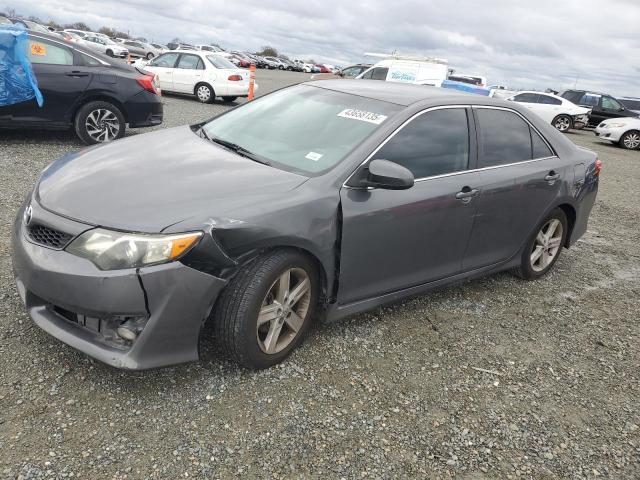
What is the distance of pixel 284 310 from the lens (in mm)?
2807

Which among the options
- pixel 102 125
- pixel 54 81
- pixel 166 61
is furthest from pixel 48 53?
pixel 166 61

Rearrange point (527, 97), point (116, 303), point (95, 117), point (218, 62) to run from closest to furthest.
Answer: point (116, 303)
point (95, 117)
point (218, 62)
point (527, 97)

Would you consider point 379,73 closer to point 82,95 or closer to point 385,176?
point 82,95

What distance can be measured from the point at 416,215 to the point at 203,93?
12.9m

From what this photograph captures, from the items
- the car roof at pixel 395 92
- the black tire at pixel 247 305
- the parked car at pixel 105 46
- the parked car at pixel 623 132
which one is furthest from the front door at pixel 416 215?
the parked car at pixel 105 46

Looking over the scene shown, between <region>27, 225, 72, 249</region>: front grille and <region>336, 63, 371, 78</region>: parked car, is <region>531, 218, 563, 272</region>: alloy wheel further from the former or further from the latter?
<region>336, 63, 371, 78</region>: parked car

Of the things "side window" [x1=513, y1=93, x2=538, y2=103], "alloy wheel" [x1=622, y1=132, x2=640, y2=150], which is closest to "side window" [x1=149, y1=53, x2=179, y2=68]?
"side window" [x1=513, y1=93, x2=538, y2=103]

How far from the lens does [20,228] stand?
271cm

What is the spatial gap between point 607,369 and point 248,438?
243cm

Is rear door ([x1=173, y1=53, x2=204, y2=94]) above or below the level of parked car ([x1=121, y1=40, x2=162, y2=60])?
above

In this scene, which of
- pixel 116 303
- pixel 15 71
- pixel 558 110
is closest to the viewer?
pixel 116 303

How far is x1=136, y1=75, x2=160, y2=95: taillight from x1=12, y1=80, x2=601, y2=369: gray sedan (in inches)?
171

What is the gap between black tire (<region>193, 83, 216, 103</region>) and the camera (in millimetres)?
14656

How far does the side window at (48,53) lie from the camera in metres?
6.89
